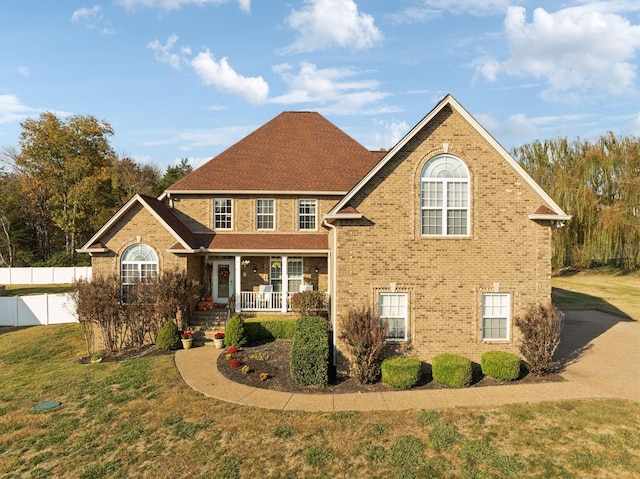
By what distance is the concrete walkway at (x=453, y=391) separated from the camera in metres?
9.98

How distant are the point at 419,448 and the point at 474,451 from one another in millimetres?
1141

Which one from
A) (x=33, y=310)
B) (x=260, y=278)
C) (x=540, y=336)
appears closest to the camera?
(x=540, y=336)

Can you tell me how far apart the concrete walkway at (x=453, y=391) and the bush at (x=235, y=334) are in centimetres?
94

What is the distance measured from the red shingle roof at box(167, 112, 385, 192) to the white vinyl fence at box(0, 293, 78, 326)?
35.2ft

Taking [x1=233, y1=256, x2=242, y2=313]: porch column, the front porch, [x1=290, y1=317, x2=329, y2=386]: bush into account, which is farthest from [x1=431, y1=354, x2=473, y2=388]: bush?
[x1=233, y1=256, x2=242, y2=313]: porch column

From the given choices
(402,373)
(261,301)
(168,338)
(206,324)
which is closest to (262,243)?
(261,301)

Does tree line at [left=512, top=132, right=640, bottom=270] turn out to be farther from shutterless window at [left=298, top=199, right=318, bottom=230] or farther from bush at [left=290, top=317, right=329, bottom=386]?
bush at [left=290, top=317, right=329, bottom=386]

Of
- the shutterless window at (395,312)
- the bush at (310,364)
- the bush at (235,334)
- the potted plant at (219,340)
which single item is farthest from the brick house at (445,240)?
the potted plant at (219,340)

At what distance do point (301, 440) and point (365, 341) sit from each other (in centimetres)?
390

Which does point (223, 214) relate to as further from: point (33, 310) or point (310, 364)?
point (33, 310)

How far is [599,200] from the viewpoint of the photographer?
34.1 m

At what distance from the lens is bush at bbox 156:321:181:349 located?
15180 mm

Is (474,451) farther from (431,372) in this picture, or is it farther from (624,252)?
(624,252)

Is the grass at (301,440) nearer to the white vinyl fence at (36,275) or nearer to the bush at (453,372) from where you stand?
the bush at (453,372)
